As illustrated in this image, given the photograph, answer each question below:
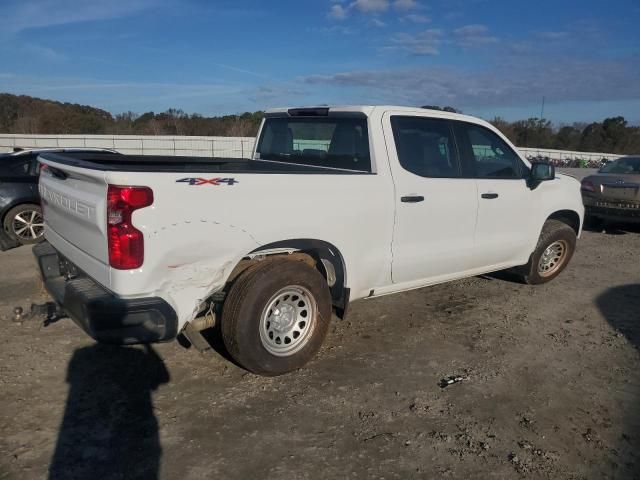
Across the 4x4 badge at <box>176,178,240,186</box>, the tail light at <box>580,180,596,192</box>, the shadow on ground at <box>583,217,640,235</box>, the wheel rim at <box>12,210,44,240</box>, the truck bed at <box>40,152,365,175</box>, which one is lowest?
the shadow on ground at <box>583,217,640,235</box>

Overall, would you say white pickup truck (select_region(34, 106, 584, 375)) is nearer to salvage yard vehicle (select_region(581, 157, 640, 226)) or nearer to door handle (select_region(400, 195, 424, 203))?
door handle (select_region(400, 195, 424, 203))

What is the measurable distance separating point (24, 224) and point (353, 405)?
6468 mm

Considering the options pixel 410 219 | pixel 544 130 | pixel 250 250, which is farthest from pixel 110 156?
pixel 544 130

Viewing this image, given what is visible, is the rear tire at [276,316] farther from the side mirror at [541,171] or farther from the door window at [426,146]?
the side mirror at [541,171]

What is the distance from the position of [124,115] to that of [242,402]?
176 feet

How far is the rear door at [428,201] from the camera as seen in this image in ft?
14.1

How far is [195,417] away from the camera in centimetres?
329

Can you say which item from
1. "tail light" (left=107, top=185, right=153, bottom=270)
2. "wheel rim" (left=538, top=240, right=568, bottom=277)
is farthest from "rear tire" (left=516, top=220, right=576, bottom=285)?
"tail light" (left=107, top=185, right=153, bottom=270)

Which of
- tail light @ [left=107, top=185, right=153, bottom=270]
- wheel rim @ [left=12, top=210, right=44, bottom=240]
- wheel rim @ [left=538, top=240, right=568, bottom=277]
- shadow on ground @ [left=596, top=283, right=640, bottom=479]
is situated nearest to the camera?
tail light @ [left=107, top=185, right=153, bottom=270]

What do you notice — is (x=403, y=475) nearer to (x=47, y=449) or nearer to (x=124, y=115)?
(x=47, y=449)

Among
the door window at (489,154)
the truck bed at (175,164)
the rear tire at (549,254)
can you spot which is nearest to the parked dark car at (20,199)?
the truck bed at (175,164)

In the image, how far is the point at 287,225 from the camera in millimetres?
3561

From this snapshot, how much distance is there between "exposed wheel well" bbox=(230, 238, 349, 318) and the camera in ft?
12.1

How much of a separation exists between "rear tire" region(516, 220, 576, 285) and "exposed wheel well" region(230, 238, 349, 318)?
9.49ft
